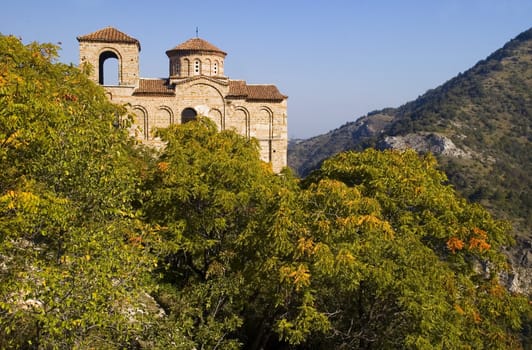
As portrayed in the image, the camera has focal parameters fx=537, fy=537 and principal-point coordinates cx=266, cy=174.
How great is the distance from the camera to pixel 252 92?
3512cm

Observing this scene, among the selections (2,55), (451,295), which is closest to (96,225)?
(451,295)

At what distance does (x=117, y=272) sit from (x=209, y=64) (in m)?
28.3

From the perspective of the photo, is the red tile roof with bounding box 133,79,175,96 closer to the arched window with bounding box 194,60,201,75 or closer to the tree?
the arched window with bounding box 194,60,201,75

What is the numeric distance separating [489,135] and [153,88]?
79922mm

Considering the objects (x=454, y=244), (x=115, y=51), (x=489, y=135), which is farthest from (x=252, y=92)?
(x=489, y=135)

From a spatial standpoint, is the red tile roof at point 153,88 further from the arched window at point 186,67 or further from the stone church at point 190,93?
the arched window at point 186,67

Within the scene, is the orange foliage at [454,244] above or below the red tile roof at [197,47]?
below

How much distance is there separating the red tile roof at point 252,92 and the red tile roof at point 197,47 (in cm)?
227

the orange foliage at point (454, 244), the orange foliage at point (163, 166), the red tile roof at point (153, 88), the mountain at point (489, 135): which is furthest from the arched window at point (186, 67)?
the mountain at point (489, 135)

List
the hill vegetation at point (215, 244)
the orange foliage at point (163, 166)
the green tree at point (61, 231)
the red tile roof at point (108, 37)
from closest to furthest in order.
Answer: the green tree at point (61, 231)
the hill vegetation at point (215, 244)
the orange foliage at point (163, 166)
the red tile roof at point (108, 37)

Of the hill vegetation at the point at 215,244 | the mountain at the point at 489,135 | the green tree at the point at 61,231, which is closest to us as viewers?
the green tree at the point at 61,231

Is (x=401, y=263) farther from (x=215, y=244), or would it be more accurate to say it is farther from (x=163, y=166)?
(x=163, y=166)

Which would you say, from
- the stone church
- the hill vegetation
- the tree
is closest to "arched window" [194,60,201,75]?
the stone church

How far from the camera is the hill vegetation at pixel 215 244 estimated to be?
25.7 ft
